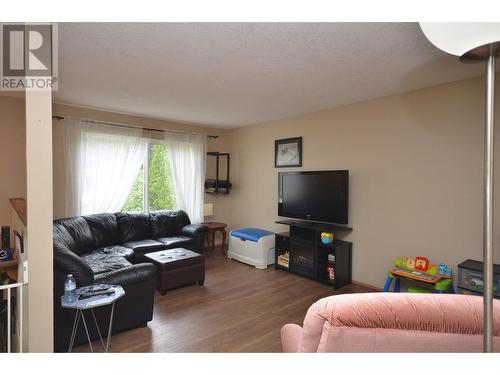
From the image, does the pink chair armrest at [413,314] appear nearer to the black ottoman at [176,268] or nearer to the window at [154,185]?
the black ottoman at [176,268]

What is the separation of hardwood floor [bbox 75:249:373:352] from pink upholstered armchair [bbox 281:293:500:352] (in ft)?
5.05

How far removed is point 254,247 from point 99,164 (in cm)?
277

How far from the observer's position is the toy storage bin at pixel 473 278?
2.44 metres

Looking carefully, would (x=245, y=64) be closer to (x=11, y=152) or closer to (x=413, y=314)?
(x=413, y=314)

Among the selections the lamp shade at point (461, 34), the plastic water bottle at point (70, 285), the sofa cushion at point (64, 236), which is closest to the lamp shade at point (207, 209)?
the sofa cushion at point (64, 236)

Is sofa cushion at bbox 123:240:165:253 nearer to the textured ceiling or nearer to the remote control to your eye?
the remote control

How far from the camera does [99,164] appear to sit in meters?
4.36

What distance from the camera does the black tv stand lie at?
145 inches

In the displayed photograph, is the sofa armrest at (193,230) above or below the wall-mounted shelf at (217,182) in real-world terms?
below

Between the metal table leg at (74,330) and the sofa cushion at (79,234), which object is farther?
the sofa cushion at (79,234)

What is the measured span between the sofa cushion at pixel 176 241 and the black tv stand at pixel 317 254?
1.44 m

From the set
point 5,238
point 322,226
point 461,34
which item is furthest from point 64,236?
point 461,34
